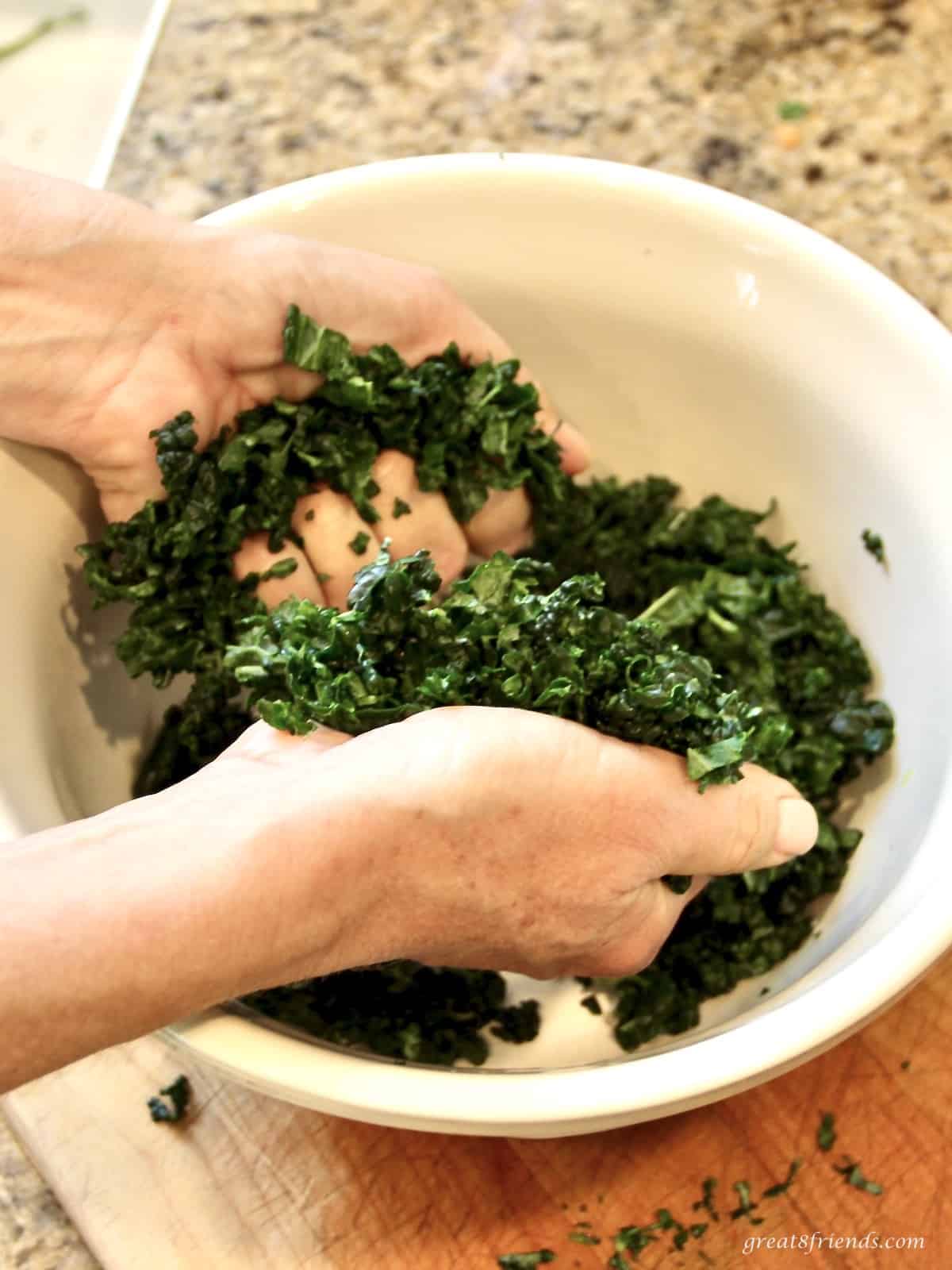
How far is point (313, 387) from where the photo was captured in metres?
1.55

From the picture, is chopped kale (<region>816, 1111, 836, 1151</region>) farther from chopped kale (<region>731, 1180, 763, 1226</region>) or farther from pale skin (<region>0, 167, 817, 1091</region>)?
pale skin (<region>0, 167, 817, 1091</region>)

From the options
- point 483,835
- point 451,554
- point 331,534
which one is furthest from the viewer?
point 451,554

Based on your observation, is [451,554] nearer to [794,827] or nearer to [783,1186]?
[794,827]

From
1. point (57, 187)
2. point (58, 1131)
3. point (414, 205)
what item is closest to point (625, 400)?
point (414, 205)

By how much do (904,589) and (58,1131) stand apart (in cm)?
125

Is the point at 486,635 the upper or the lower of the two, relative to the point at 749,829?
upper

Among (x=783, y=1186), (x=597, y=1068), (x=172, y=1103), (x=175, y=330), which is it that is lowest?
(x=172, y=1103)

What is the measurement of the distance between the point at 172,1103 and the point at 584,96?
5.95 feet

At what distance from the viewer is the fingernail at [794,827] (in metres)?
1.29

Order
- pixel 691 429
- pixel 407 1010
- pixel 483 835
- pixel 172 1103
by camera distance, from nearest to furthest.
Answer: pixel 483 835 → pixel 172 1103 → pixel 407 1010 → pixel 691 429

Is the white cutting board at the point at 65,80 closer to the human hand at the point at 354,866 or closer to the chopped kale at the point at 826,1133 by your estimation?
the human hand at the point at 354,866

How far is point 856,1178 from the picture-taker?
1.28m

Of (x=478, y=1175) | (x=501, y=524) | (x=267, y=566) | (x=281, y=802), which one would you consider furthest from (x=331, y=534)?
(x=478, y=1175)

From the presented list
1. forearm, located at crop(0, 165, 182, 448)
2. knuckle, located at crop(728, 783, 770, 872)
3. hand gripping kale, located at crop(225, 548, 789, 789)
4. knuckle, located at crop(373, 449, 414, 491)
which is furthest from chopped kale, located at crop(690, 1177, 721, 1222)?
forearm, located at crop(0, 165, 182, 448)
